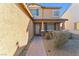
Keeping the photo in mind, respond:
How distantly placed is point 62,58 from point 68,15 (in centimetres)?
408

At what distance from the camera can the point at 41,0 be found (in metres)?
2.35

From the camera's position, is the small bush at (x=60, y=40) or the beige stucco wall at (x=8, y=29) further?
the small bush at (x=60, y=40)

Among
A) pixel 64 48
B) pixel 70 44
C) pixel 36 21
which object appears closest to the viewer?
pixel 64 48

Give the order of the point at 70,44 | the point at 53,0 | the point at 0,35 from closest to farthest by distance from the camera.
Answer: the point at 53,0, the point at 0,35, the point at 70,44

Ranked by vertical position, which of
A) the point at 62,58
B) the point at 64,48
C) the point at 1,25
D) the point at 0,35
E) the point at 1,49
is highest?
the point at 1,25

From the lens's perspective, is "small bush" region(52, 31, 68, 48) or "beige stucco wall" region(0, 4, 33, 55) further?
"small bush" region(52, 31, 68, 48)

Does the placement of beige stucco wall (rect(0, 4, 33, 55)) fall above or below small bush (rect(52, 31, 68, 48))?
above

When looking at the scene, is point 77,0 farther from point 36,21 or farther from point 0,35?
point 36,21

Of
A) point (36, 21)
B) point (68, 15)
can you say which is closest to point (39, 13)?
point (36, 21)

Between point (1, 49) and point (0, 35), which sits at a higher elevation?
point (0, 35)

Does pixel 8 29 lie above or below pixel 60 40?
above

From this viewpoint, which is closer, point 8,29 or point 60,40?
point 8,29

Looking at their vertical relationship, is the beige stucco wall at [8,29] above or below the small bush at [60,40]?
above

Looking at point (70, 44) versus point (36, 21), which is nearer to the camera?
point (70, 44)
